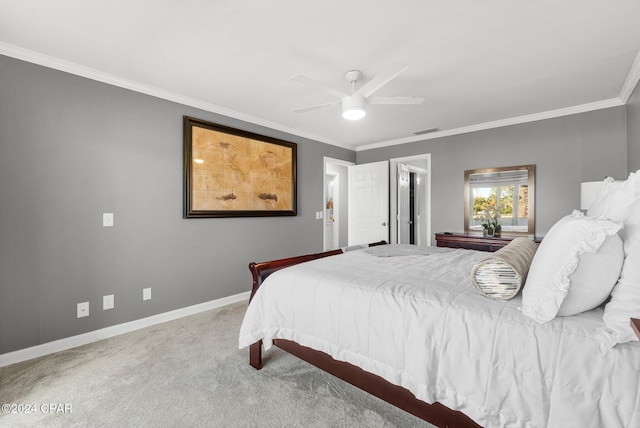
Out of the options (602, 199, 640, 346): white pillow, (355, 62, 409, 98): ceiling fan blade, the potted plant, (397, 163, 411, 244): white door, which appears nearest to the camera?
(602, 199, 640, 346): white pillow

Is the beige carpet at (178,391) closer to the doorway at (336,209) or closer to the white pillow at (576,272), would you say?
the white pillow at (576,272)

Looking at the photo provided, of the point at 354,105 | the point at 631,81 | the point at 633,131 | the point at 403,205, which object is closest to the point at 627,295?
the point at 354,105

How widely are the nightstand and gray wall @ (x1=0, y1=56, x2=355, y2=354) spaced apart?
3131mm

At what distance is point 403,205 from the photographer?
5.35 metres

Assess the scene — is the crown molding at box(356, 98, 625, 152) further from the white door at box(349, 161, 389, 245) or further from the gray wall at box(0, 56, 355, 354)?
the gray wall at box(0, 56, 355, 354)

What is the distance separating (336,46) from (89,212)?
2.66 metres

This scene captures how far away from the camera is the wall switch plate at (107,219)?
2707 mm

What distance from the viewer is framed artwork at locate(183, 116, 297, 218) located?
331 cm

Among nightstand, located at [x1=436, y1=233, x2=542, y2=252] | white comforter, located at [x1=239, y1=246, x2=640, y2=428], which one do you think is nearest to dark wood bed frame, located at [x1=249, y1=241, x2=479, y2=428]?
white comforter, located at [x1=239, y1=246, x2=640, y2=428]

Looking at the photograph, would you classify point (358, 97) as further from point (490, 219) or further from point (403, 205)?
point (403, 205)

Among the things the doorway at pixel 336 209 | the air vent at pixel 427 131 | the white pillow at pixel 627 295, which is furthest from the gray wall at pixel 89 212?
the doorway at pixel 336 209

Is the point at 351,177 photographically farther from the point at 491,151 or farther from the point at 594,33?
the point at 594,33

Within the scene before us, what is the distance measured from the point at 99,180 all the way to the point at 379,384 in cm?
296

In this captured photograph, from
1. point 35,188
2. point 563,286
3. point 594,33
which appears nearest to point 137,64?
point 35,188
